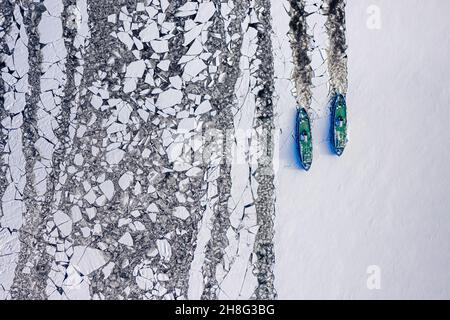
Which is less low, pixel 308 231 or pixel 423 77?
pixel 423 77

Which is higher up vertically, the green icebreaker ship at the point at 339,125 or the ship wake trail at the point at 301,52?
the ship wake trail at the point at 301,52

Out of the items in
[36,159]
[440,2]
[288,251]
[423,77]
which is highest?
[440,2]

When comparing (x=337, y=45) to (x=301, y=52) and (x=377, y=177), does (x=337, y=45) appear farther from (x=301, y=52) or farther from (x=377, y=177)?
(x=377, y=177)

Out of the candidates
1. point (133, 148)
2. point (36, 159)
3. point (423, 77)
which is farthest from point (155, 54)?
point (423, 77)

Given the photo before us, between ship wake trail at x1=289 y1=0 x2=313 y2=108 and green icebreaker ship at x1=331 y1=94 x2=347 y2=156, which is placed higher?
ship wake trail at x1=289 y1=0 x2=313 y2=108

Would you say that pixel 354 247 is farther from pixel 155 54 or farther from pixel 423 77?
pixel 155 54
